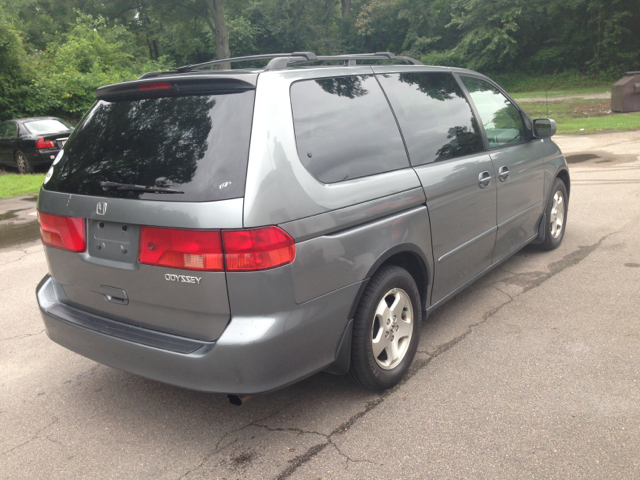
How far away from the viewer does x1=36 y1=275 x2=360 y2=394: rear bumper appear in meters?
2.53

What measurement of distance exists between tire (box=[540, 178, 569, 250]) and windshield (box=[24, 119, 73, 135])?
12870mm

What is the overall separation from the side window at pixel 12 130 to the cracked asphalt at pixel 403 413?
1196 cm

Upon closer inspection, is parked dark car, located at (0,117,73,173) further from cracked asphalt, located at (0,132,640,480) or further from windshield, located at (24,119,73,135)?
cracked asphalt, located at (0,132,640,480)

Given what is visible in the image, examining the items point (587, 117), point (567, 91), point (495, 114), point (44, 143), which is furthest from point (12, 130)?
point (567, 91)

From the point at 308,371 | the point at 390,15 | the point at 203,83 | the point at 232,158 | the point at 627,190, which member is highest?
the point at 390,15

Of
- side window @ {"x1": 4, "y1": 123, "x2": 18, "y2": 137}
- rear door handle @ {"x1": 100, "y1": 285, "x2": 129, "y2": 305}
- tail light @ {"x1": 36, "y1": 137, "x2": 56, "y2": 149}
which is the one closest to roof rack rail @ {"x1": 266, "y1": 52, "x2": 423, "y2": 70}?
rear door handle @ {"x1": 100, "y1": 285, "x2": 129, "y2": 305}

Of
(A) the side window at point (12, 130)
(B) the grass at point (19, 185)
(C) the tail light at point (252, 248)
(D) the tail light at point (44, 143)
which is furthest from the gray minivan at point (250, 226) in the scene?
(A) the side window at point (12, 130)

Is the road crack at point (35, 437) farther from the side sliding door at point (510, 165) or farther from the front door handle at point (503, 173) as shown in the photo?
the front door handle at point (503, 173)

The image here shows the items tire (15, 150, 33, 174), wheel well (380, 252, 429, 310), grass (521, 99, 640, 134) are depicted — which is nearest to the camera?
wheel well (380, 252, 429, 310)

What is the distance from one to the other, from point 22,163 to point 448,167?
13879 millimetres

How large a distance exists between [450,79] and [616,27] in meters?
35.2

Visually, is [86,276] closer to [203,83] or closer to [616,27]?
[203,83]

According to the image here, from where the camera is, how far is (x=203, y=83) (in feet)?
9.01

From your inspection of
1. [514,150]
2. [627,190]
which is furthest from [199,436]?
[627,190]
